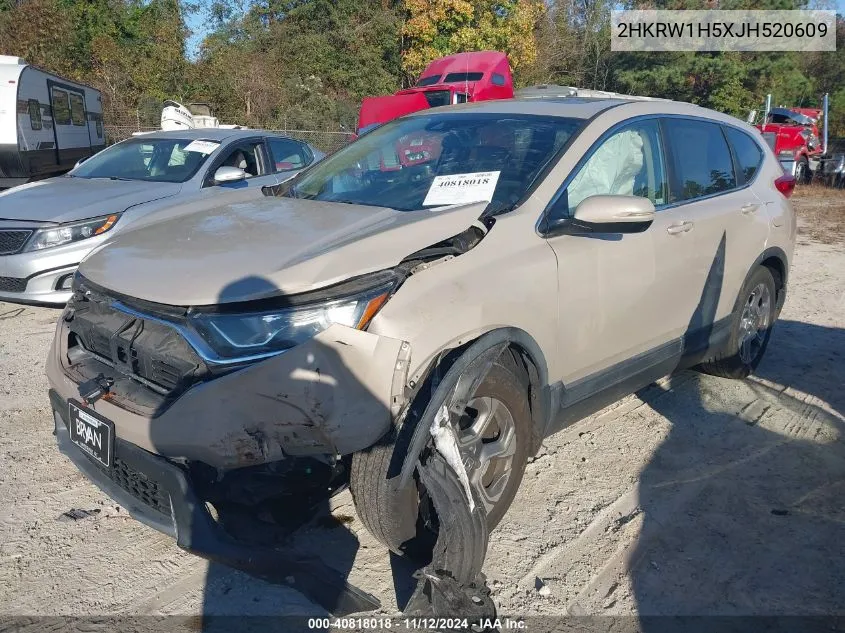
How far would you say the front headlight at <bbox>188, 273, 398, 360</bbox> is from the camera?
237cm

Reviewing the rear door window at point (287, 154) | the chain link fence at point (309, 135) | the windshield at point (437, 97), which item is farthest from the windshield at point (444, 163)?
the chain link fence at point (309, 135)

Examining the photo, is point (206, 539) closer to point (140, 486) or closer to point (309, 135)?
point (140, 486)

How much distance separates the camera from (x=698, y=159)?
13.5 ft

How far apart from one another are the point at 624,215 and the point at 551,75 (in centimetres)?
3879

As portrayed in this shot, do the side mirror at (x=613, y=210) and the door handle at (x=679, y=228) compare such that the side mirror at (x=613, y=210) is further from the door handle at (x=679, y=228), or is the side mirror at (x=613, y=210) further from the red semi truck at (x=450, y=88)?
the red semi truck at (x=450, y=88)

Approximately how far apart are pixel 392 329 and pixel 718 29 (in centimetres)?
3071

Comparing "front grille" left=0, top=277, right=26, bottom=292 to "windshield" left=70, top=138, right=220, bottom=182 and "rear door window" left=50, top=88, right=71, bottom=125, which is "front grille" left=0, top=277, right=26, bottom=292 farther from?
"rear door window" left=50, top=88, right=71, bottom=125

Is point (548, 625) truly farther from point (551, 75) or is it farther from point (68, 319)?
point (551, 75)

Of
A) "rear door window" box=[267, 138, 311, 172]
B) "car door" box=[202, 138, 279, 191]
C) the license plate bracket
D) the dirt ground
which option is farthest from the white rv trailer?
the license plate bracket

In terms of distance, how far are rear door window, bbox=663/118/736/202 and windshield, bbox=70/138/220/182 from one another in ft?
15.4

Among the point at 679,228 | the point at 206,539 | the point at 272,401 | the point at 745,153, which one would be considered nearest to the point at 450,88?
the point at 745,153

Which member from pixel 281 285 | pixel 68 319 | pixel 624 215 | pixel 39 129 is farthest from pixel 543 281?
pixel 39 129

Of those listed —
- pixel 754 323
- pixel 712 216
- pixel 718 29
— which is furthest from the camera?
pixel 718 29

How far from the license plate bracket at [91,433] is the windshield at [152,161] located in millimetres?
4557
